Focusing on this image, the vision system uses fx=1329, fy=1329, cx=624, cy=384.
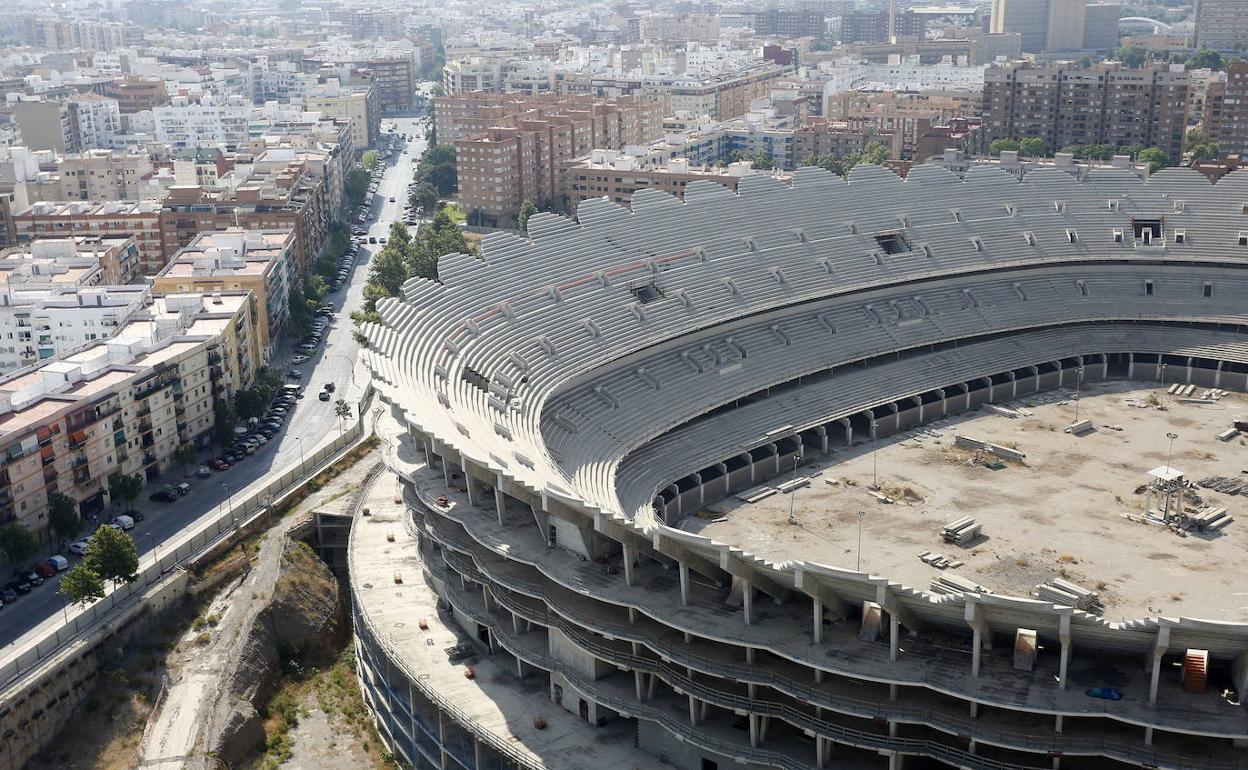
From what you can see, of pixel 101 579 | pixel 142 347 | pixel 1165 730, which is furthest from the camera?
pixel 142 347

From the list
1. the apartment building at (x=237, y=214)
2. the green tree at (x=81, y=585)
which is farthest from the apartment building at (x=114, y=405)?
the apartment building at (x=237, y=214)

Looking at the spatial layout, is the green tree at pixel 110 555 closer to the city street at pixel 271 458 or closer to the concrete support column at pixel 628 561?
the city street at pixel 271 458

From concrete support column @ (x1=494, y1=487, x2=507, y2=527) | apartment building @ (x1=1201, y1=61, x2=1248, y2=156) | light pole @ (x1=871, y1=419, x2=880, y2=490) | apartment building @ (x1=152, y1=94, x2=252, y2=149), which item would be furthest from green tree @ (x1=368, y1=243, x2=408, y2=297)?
apartment building @ (x1=1201, y1=61, x2=1248, y2=156)

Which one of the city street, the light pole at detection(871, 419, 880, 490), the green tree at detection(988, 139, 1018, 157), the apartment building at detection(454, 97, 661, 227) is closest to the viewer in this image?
the city street

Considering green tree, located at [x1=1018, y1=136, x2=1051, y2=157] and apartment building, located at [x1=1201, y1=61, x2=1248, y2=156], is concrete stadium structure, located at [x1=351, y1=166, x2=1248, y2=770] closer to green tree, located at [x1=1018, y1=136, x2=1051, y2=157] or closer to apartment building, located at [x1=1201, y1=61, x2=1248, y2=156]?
green tree, located at [x1=1018, y1=136, x2=1051, y2=157]

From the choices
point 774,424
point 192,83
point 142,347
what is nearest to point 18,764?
point 142,347

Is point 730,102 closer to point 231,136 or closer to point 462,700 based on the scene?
point 231,136
